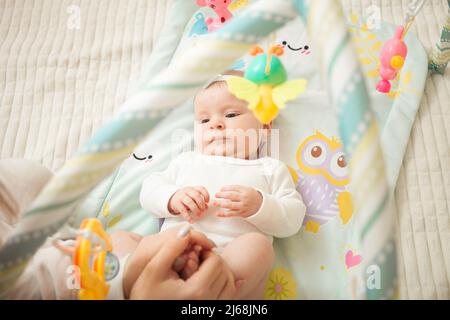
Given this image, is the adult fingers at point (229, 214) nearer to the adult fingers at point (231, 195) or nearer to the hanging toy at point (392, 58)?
the adult fingers at point (231, 195)

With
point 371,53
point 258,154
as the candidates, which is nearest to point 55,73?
point 258,154

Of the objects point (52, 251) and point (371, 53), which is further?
point (371, 53)

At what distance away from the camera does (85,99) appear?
45.8 inches

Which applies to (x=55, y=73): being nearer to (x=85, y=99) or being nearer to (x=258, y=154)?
(x=85, y=99)

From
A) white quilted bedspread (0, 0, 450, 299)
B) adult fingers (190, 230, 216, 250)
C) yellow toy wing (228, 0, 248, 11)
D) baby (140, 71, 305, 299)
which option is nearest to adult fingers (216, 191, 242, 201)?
baby (140, 71, 305, 299)

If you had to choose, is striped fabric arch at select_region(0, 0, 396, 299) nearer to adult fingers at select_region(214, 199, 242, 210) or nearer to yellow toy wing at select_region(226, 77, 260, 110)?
yellow toy wing at select_region(226, 77, 260, 110)

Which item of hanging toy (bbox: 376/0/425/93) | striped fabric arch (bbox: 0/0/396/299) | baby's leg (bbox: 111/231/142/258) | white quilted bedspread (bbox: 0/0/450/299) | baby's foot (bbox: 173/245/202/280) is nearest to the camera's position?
striped fabric arch (bbox: 0/0/396/299)

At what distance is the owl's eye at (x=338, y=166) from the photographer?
963 millimetres

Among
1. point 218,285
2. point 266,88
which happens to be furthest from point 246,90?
point 218,285

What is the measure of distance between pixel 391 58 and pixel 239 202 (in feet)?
1.92

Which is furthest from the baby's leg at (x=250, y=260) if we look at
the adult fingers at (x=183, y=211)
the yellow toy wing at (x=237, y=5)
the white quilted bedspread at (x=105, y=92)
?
the yellow toy wing at (x=237, y=5)

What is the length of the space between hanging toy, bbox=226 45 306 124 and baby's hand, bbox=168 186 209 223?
0.22 m

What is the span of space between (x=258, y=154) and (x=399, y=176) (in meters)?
0.34

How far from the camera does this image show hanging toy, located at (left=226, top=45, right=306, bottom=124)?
0.63 metres
